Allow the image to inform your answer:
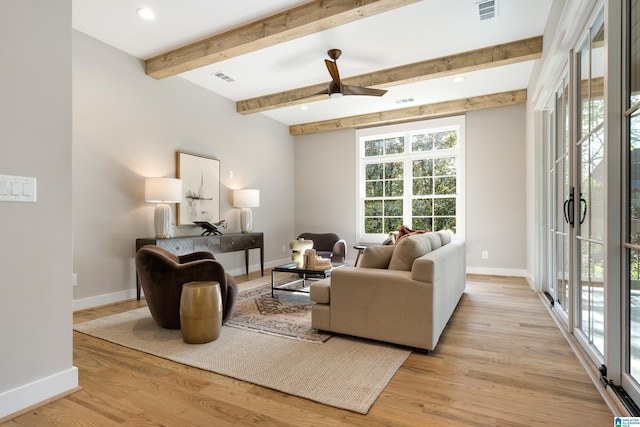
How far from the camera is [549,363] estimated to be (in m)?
2.26

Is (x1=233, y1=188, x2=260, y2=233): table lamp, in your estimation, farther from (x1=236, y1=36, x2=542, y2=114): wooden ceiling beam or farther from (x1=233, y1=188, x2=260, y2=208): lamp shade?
(x1=236, y1=36, x2=542, y2=114): wooden ceiling beam

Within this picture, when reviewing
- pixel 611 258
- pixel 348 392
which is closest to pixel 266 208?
pixel 348 392

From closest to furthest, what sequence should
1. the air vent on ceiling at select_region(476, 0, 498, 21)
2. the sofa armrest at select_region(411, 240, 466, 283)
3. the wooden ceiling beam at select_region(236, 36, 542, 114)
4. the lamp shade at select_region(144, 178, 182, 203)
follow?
the sofa armrest at select_region(411, 240, 466, 283) → the air vent on ceiling at select_region(476, 0, 498, 21) → the wooden ceiling beam at select_region(236, 36, 542, 114) → the lamp shade at select_region(144, 178, 182, 203)

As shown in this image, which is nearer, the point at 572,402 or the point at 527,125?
the point at 572,402

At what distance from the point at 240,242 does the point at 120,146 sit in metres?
2.02

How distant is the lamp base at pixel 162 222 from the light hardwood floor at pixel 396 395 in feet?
5.17

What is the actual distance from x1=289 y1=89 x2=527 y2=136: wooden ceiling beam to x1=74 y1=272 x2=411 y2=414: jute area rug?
4.53m

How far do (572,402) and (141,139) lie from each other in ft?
15.4

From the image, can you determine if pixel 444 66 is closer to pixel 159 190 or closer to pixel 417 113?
pixel 417 113

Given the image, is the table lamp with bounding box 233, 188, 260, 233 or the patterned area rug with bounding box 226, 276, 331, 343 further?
the table lamp with bounding box 233, 188, 260, 233

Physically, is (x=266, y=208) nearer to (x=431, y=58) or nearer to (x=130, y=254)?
(x=130, y=254)

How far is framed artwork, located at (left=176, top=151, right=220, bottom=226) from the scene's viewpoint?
472 cm

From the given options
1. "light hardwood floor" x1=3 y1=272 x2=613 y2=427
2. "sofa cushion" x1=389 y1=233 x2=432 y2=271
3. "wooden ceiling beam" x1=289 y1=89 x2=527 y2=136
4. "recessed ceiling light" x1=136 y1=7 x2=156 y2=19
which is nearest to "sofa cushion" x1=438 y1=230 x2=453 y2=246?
"sofa cushion" x1=389 y1=233 x2=432 y2=271

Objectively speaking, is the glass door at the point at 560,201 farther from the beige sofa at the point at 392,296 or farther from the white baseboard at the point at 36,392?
the white baseboard at the point at 36,392
